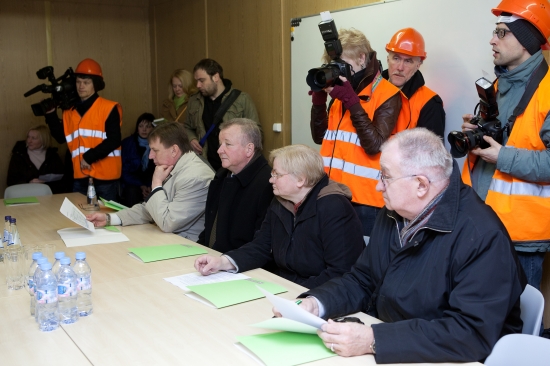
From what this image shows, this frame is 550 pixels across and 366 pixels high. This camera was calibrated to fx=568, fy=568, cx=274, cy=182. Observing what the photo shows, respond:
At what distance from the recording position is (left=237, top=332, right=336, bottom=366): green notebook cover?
1.56 metres

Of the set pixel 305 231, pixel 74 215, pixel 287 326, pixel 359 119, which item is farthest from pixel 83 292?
pixel 359 119

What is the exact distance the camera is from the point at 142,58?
283 inches

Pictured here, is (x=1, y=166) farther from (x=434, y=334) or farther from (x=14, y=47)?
(x=434, y=334)

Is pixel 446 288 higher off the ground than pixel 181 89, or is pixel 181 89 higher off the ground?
pixel 181 89

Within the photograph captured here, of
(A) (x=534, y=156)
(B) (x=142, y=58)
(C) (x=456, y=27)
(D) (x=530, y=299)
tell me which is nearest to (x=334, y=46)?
(C) (x=456, y=27)

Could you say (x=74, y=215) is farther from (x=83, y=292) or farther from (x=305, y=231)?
(x=305, y=231)

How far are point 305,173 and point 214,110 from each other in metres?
2.61

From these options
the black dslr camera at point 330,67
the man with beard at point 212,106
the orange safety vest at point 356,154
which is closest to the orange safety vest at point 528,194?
the orange safety vest at point 356,154

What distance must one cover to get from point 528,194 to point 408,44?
114 cm

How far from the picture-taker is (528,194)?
8.24 ft

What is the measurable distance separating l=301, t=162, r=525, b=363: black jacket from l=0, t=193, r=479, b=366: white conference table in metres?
0.11

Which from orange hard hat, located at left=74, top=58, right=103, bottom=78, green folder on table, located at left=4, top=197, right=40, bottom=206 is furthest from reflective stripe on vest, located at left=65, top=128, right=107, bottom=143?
green folder on table, located at left=4, top=197, right=40, bottom=206

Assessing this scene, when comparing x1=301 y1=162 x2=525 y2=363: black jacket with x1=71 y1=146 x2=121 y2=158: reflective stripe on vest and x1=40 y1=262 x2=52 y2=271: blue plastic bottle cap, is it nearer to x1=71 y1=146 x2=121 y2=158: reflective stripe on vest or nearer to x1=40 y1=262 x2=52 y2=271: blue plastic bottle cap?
x1=40 y1=262 x2=52 y2=271: blue plastic bottle cap

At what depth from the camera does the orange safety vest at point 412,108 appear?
324 cm
